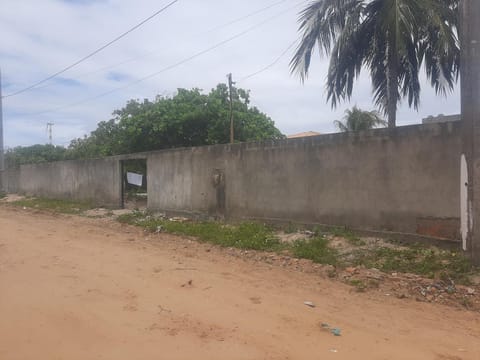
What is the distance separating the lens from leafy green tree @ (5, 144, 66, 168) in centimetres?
3394

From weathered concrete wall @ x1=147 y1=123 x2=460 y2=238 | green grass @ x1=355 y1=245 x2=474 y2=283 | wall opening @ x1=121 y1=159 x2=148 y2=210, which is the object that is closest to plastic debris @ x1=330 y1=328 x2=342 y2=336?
green grass @ x1=355 y1=245 x2=474 y2=283

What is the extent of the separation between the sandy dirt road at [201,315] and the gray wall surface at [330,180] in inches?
77.5

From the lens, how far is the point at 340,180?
8.11 metres

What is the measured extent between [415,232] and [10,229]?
9.96 m

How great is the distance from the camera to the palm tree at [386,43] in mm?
8867

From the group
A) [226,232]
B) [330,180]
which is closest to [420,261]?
[330,180]

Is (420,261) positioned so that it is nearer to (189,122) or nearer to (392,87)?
(392,87)

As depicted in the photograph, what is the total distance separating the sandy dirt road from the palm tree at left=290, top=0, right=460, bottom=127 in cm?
516

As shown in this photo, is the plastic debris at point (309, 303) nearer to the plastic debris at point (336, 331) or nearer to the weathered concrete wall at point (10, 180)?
the plastic debris at point (336, 331)

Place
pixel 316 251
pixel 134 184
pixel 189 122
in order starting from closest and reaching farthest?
pixel 316 251 → pixel 134 184 → pixel 189 122

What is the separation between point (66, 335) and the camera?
3.92m

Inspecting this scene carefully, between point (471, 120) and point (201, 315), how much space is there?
4216mm

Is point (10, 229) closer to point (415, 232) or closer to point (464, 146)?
point (415, 232)

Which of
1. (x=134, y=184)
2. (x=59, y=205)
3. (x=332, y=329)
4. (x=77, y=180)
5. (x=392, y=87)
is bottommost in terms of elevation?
(x=332, y=329)
